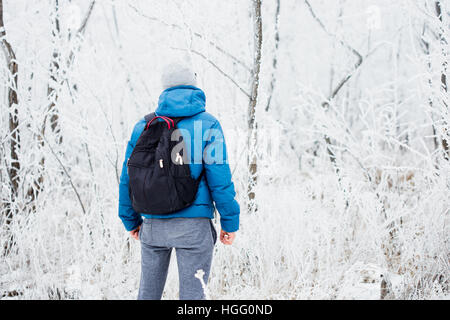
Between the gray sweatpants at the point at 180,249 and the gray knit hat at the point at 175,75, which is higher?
the gray knit hat at the point at 175,75

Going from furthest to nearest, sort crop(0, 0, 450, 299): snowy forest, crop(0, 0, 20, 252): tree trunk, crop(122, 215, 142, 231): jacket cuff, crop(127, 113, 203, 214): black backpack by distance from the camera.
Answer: crop(0, 0, 20, 252): tree trunk
crop(0, 0, 450, 299): snowy forest
crop(122, 215, 142, 231): jacket cuff
crop(127, 113, 203, 214): black backpack

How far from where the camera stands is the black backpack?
145 centimetres

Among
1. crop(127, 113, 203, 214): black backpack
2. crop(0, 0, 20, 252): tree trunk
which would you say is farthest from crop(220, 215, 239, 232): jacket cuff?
crop(0, 0, 20, 252): tree trunk

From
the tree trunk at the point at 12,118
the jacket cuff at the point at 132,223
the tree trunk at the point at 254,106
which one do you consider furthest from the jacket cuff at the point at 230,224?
the tree trunk at the point at 12,118

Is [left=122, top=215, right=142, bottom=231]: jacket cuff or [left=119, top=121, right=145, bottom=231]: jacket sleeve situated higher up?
[left=119, top=121, right=145, bottom=231]: jacket sleeve

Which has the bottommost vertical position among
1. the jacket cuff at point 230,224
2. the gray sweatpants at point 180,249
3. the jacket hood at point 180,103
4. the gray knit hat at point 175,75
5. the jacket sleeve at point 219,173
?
the gray sweatpants at point 180,249

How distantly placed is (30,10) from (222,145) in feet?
8.64

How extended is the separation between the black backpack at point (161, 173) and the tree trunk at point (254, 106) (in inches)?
41.9

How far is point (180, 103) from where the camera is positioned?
1.47 meters

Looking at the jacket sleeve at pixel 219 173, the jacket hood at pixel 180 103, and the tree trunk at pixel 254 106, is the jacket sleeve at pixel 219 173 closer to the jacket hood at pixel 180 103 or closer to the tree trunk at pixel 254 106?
the jacket hood at pixel 180 103

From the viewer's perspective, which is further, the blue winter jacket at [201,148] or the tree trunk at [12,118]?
the tree trunk at [12,118]

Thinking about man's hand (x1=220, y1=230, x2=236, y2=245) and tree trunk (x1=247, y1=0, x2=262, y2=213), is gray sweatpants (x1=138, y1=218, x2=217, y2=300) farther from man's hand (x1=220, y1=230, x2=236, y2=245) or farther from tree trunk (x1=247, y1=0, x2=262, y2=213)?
tree trunk (x1=247, y1=0, x2=262, y2=213)

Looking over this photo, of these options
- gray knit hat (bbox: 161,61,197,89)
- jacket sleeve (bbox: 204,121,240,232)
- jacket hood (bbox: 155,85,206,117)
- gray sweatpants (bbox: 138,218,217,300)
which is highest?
gray knit hat (bbox: 161,61,197,89)

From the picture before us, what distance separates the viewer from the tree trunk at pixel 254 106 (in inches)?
92.9
